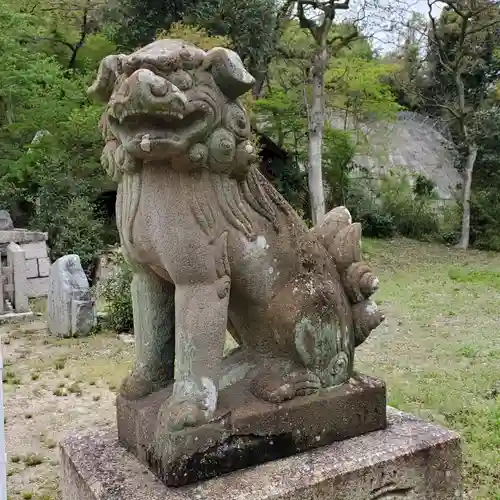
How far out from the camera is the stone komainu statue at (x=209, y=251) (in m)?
1.95

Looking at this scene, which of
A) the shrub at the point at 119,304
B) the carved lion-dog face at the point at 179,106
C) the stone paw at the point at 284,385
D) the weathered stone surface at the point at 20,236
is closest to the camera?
the carved lion-dog face at the point at 179,106

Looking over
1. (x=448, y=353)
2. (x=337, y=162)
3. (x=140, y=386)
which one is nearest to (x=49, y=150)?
(x=337, y=162)

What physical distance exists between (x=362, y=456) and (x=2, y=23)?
11.9 metres

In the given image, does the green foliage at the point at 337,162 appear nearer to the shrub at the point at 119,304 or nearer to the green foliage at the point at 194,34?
the green foliage at the point at 194,34

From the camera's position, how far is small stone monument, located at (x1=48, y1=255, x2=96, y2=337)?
24.2 ft

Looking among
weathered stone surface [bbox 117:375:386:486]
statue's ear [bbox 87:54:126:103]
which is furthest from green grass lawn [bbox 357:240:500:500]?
statue's ear [bbox 87:54:126:103]

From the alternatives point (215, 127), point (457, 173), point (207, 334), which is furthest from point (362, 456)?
point (457, 173)

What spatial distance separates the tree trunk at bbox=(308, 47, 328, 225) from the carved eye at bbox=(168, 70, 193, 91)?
12.7 m

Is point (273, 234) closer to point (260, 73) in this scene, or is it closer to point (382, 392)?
point (382, 392)

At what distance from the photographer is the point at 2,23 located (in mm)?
11906

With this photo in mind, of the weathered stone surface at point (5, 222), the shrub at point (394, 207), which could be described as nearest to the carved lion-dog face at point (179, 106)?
the weathered stone surface at point (5, 222)

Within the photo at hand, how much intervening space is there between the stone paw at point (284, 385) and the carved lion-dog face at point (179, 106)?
769 millimetres

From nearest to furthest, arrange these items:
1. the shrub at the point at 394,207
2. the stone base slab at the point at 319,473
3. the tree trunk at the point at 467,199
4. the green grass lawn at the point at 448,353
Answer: the stone base slab at the point at 319,473, the green grass lawn at the point at 448,353, the tree trunk at the point at 467,199, the shrub at the point at 394,207

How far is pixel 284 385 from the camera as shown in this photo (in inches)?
89.0
